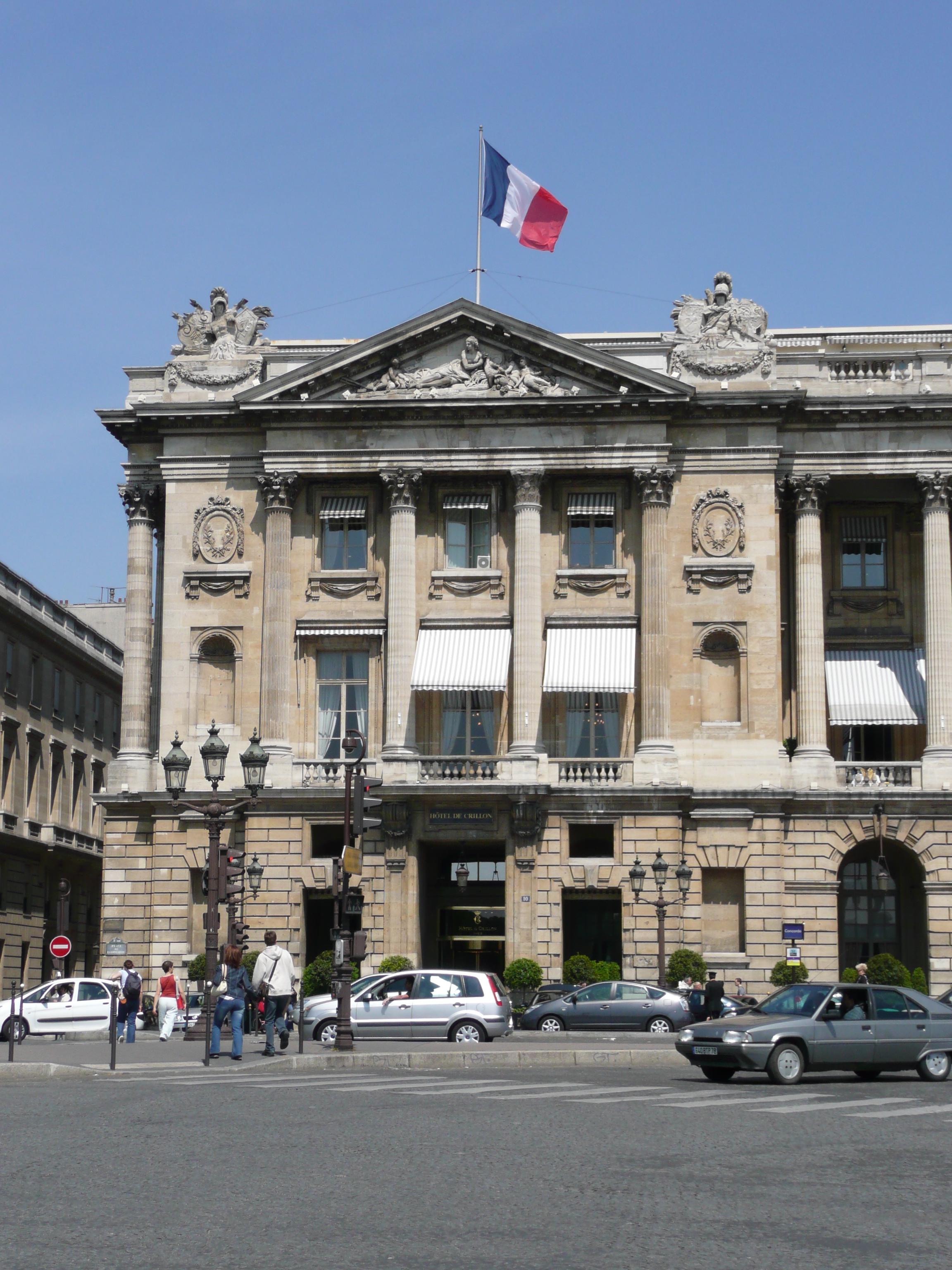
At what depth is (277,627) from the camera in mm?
53562

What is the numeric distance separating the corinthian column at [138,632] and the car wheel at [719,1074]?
99.4 ft

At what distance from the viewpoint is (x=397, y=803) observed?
2036 inches

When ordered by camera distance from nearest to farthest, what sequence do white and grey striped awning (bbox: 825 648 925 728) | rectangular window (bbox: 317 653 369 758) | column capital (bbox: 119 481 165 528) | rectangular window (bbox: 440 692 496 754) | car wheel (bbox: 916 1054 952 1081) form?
→ car wheel (bbox: 916 1054 952 1081) → rectangular window (bbox: 440 692 496 754) → white and grey striped awning (bbox: 825 648 925 728) → rectangular window (bbox: 317 653 369 758) → column capital (bbox: 119 481 165 528)

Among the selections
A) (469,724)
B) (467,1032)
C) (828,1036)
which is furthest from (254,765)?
(469,724)

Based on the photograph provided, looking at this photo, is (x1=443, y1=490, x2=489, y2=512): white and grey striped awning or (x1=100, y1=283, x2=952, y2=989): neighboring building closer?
(x1=100, y1=283, x2=952, y2=989): neighboring building

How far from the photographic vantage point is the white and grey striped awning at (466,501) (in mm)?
54750

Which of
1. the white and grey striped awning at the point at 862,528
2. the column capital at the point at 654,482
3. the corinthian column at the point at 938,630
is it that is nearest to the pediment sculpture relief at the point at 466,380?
the column capital at the point at 654,482

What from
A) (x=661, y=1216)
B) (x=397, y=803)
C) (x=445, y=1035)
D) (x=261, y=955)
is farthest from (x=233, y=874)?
(x=661, y=1216)

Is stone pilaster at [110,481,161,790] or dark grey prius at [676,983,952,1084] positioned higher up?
stone pilaster at [110,481,161,790]

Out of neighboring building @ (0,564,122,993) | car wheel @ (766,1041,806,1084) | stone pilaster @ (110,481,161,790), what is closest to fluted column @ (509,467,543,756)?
stone pilaster @ (110,481,161,790)

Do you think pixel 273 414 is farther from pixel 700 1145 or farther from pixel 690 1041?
pixel 700 1145

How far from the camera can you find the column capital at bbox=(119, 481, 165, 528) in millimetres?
56281

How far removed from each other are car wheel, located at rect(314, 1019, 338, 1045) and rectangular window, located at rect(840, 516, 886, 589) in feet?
84.5

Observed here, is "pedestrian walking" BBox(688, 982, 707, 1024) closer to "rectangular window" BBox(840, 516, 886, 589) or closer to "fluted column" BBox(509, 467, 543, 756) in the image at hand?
"fluted column" BBox(509, 467, 543, 756)
